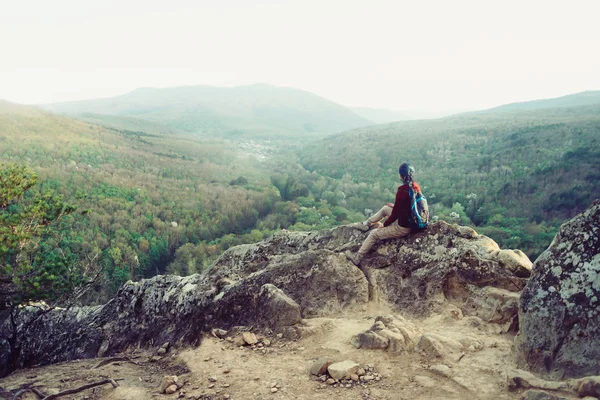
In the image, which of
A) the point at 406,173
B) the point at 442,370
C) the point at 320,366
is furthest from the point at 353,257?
the point at 442,370

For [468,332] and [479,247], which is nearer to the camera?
[468,332]

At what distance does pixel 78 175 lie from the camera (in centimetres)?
6091

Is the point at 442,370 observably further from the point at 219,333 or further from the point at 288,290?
the point at 219,333

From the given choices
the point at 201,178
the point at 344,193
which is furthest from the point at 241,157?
the point at 344,193

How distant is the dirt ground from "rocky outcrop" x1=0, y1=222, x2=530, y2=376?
0.46 m

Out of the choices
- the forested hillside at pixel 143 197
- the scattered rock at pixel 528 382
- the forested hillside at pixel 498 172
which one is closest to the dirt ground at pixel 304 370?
the scattered rock at pixel 528 382

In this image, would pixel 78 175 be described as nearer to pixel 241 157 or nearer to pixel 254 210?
pixel 254 210

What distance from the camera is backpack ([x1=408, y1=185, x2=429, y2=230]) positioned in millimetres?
8210

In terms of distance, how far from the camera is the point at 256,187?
70875mm

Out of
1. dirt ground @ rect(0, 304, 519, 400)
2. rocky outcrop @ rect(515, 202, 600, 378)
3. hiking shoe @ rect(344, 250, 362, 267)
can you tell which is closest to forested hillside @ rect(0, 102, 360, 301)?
dirt ground @ rect(0, 304, 519, 400)

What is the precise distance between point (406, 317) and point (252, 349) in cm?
296

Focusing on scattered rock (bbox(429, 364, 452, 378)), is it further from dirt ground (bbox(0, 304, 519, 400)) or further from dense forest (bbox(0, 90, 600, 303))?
dense forest (bbox(0, 90, 600, 303))

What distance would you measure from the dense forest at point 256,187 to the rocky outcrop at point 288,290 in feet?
7.78

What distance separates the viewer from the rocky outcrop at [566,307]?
205 inches
